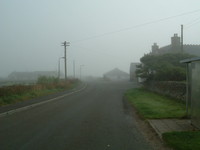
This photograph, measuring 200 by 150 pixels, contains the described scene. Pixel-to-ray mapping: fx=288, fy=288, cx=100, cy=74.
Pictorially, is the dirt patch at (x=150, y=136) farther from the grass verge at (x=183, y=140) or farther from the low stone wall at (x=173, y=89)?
the low stone wall at (x=173, y=89)

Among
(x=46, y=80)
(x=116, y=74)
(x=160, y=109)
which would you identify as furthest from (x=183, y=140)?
(x=116, y=74)

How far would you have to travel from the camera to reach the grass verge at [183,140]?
701 cm

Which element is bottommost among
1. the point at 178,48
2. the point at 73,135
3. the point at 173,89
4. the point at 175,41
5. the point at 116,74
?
the point at 73,135

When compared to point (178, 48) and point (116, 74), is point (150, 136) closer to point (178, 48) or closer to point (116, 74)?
point (178, 48)

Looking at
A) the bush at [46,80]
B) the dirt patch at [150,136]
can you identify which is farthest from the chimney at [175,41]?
the dirt patch at [150,136]

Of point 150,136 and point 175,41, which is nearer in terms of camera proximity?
point 150,136

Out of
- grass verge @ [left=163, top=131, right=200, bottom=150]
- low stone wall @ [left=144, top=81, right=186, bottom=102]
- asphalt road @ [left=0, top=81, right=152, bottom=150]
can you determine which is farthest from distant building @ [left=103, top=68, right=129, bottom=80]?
grass verge @ [left=163, top=131, right=200, bottom=150]

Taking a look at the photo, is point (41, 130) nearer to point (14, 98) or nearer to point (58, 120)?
point (58, 120)

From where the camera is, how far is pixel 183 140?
7.64m

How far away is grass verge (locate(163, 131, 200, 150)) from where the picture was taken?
7012 mm

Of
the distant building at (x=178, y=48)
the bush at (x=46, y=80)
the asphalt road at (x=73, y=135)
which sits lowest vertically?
the asphalt road at (x=73, y=135)

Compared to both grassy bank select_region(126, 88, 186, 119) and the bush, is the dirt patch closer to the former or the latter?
grassy bank select_region(126, 88, 186, 119)

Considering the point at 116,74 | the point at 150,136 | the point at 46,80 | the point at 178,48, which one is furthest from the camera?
the point at 116,74

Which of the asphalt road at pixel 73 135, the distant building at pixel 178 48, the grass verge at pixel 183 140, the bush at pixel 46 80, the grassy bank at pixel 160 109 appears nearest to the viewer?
the grass verge at pixel 183 140
